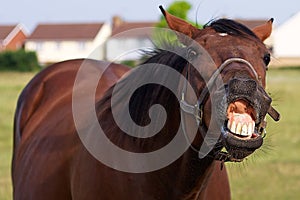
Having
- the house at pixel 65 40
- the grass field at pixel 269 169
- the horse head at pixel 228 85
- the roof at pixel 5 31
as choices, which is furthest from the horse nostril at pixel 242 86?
the roof at pixel 5 31

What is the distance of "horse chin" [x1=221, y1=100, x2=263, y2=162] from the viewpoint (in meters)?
2.75

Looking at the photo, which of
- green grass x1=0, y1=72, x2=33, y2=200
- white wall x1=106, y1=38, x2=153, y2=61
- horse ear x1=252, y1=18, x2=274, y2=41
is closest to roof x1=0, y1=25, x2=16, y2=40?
green grass x1=0, y1=72, x2=33, y2=200

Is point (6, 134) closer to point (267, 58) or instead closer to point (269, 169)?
point (269, 169)

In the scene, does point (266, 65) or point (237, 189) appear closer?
point (266, 65)

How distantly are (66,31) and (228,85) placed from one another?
70.3 metres

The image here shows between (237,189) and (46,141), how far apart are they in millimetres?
5064

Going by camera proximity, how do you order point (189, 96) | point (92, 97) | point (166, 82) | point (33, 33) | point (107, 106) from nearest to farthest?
point (189, 96), point (166, 82), point (107, 106), point (92, 97), point (33, 33)

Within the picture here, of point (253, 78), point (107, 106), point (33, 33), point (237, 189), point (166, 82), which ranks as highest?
point (253, 78)

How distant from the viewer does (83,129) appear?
13.3ft

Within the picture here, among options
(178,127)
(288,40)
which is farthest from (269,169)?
(288,40)

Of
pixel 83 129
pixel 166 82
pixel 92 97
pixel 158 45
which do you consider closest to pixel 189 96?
pixel 166 82

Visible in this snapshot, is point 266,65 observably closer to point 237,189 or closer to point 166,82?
point 166,82

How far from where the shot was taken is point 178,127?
10.7ft

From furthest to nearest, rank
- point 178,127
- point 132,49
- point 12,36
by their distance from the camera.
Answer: point 12,36, point 132,49, point 178,127
